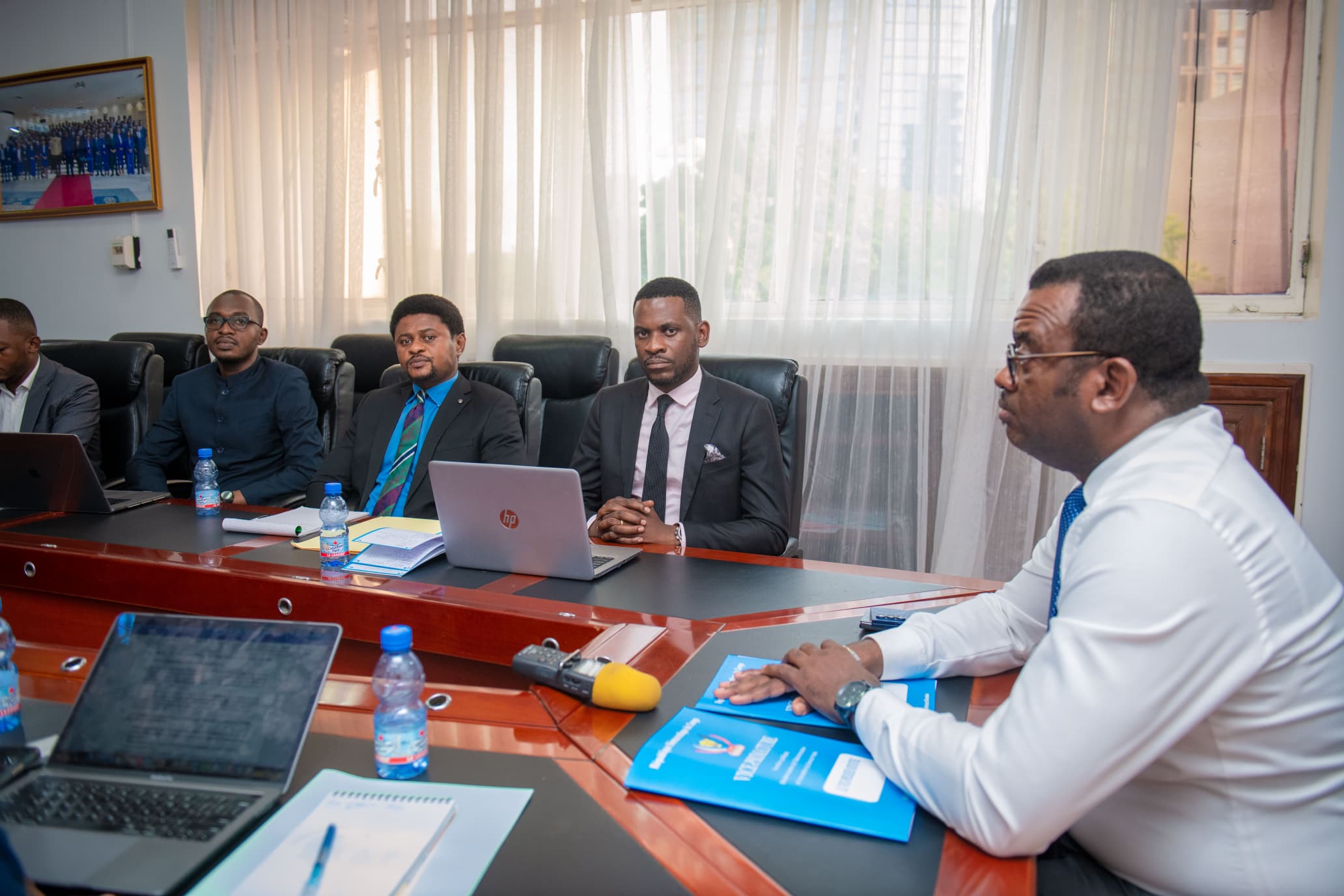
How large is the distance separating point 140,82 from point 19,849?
5.09 meters

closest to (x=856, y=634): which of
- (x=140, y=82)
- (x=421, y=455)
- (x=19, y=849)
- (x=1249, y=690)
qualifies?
(x=1249, y=690)

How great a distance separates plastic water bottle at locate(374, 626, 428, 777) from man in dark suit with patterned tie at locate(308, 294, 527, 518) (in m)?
1.62

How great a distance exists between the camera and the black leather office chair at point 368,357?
11.2 ft

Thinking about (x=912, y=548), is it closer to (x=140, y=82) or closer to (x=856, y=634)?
(x=856, y=634)

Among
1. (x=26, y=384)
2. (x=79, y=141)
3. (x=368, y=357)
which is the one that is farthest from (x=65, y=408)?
(x=79, y=141)

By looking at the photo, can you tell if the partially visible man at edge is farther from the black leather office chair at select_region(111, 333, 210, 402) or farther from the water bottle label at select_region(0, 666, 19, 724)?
the water bottle label at select_region(0, 666, 19, 724)

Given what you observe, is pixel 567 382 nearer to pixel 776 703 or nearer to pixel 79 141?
pixel 776 703

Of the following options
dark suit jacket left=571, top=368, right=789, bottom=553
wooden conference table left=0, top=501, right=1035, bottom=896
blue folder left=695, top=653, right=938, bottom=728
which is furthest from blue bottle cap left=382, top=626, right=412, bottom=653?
dark suit jacket left=571, top=368, right=789, bottom=553

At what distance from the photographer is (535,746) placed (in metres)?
1.05

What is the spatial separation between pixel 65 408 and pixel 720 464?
2.56 m

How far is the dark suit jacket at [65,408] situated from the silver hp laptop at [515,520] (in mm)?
2266

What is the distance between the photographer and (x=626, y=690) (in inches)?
44.3

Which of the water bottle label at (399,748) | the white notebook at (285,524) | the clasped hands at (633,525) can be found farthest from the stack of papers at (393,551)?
the water bottle label at (399,748)

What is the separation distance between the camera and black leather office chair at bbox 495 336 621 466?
2992 millimetres
